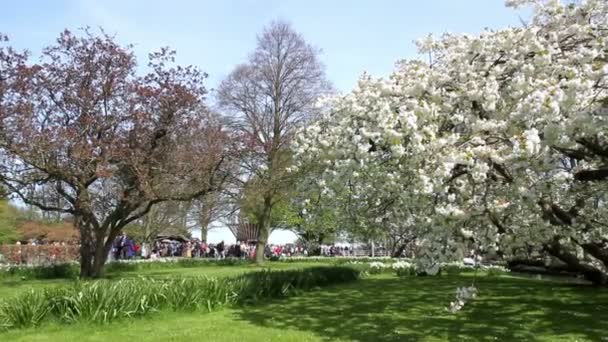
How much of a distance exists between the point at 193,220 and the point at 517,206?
42.9m

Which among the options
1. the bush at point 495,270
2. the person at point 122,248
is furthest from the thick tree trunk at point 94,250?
the person at point 122,248

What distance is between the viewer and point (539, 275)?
19.6 m

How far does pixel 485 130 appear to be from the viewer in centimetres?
771

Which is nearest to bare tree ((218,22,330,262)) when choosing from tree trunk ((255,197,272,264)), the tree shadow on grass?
tree trunk ((255,197,272,264))

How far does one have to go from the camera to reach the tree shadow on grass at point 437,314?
917cm

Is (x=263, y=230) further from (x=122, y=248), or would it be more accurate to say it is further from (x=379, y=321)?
(x=379, y=321)

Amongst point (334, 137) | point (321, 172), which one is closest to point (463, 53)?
point (334, 137)

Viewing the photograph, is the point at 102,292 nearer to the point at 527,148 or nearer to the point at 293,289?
the point at 293,289

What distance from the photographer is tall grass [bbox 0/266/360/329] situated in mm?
9898

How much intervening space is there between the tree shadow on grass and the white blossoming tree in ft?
4.67

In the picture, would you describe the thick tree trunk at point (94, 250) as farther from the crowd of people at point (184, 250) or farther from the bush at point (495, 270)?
the crowd of people at point (184, 250)

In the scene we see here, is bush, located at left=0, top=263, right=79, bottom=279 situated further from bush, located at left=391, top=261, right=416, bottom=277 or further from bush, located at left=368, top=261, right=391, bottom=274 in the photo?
bush, located at left=391, top=261, right=416, bottom=277

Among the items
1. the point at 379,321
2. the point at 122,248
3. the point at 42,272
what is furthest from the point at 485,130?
the point at 122,248

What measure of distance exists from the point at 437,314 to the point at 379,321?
137 cm
